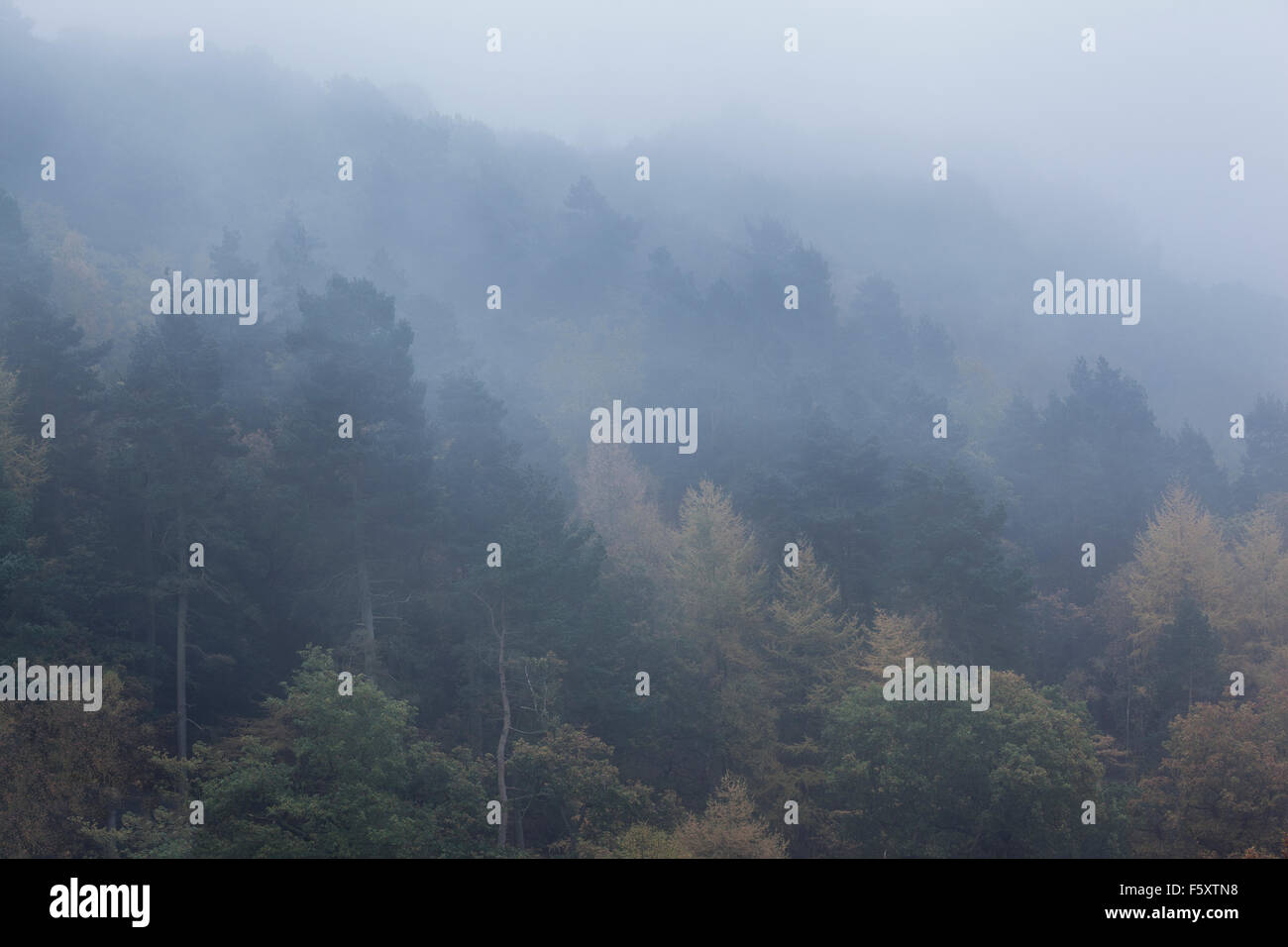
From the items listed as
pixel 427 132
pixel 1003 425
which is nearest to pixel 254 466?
pixel 1003 425

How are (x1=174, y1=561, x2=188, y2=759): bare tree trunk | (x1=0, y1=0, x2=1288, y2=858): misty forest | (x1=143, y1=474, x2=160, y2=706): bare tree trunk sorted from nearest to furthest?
(x1=0, y1=0, x2=1288, y2=858): misty forest → (x1=174, y1=561, x2=188, y2=759): bare tree trunk → (x1=143, y1=474, x2=160, y2=706): bare tree trunk

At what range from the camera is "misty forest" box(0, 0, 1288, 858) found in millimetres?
27766

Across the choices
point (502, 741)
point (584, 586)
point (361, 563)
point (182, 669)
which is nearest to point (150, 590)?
point (182, 669)

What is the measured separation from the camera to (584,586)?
3666 centimetres

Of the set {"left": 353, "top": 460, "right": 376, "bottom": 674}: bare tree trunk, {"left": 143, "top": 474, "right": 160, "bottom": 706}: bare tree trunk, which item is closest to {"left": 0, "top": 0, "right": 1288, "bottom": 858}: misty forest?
{"left": 353, "top": 460, "right": 376, "bottom": 674}: bare tree trunk

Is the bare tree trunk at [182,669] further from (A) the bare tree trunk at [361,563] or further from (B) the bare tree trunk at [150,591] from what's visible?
(A) the bare tree trunk at [361,563]

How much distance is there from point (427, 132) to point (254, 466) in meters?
62.2

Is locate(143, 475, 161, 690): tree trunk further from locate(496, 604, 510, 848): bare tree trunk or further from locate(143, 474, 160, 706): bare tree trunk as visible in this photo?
locate(496, 604, 510, 848): bare tree trunk

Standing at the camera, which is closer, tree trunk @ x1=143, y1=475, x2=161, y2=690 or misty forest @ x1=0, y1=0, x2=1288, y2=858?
misty forest @ x1=0, y1=0, x2=1288, y2=858

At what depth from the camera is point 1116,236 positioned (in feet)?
428

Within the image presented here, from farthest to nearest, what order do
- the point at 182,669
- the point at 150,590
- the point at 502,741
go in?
the point at 150,590, the point at 182,669, the point at 502,741

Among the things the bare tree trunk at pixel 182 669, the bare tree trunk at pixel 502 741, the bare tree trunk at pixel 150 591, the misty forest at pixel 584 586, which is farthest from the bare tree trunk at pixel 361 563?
the bare tree trunk at pixel 150 591

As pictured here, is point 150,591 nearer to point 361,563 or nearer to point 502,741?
point 361,563

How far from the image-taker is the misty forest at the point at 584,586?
27766 mm
